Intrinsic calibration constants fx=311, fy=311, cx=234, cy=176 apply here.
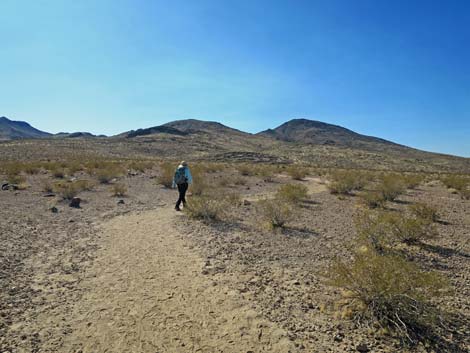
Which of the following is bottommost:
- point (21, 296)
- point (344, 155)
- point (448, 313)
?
point (21, 296)

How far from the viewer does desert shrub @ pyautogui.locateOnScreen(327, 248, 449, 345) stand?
4.37 m

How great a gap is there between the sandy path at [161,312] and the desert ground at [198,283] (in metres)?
0.02

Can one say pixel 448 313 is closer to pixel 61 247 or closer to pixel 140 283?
pixel 140 283

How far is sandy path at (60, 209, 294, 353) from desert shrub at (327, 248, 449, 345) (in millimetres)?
1382

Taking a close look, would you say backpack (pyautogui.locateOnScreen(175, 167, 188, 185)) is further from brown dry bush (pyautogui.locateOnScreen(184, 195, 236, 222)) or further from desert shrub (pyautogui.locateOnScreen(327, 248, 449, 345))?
desert shrub (pyautogui.locateOnScreen(327, 248, 449, 345))

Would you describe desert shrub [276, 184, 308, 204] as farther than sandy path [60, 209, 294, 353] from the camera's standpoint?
Yes

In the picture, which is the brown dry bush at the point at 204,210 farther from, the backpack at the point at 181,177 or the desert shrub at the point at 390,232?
the desert shrub at the point at 390,232

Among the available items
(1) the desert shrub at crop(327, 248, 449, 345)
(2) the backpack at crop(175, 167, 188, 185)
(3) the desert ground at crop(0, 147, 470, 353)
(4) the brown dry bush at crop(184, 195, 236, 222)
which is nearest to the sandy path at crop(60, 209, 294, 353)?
(3) the desert ground at crop(0, 147, 470, 353)

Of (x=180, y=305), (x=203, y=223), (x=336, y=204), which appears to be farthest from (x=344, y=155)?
(x=180, y=305)

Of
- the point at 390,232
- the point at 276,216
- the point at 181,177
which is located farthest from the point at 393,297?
the point at 181,177

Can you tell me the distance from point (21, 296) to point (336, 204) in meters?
14.4

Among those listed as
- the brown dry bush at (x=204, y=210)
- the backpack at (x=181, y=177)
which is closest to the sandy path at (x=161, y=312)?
the brown dry bush at (x=204, y=210)

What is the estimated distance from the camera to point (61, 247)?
8.03m

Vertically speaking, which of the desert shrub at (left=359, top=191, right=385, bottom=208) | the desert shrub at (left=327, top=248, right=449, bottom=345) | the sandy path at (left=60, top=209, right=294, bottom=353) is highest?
the desert shrub at (left=359, top=191, right=385, bottom=208)
